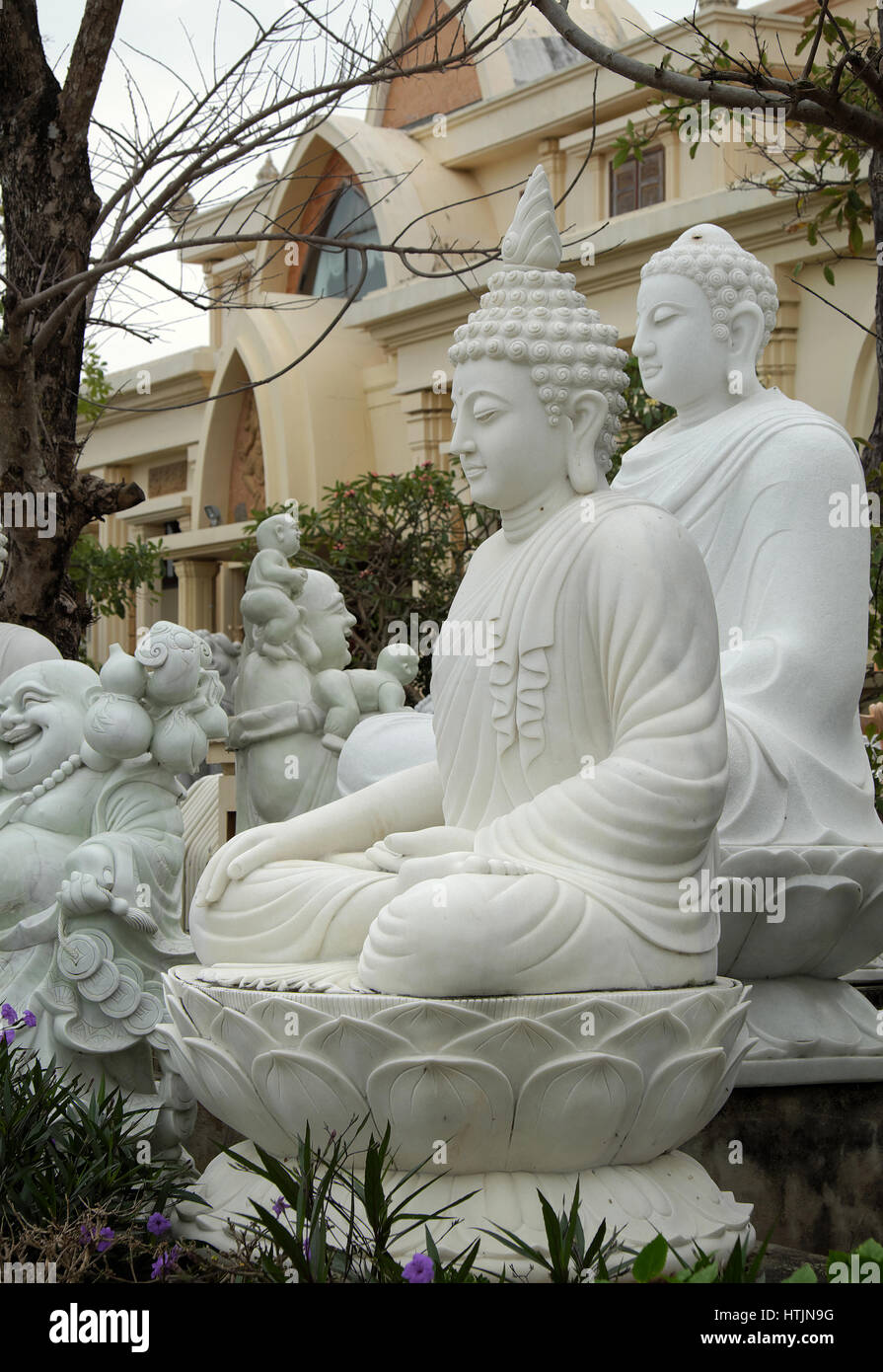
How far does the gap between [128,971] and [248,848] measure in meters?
0.80

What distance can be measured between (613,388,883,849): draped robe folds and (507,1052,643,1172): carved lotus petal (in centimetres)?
131

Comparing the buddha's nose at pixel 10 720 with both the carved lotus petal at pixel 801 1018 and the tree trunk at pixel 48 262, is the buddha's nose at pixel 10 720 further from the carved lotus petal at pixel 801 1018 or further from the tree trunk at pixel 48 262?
the tree trunk at pixel 48 262

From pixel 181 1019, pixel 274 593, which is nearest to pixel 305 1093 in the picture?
pixel 181 1019

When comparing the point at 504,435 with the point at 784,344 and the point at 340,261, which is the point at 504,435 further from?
the point at 340,261

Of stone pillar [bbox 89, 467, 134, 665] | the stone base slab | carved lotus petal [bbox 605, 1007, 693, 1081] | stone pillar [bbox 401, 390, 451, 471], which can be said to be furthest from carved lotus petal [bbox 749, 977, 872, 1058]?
stone pillar [bbox 89, 467, 134, 665]

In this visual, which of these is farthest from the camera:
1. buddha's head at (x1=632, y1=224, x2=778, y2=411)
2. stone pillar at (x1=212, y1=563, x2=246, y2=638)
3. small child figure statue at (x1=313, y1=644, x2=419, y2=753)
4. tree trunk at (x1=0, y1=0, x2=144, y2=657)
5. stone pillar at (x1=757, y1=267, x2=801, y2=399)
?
stone pillar at (x1=212, y1=563, x2=246, y2=638)

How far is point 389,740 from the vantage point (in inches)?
226

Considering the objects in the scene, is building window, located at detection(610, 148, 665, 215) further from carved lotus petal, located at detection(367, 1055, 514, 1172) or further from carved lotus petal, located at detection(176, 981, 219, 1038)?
carved lotus petal, located at detection(367, 1055, 514, 1172)

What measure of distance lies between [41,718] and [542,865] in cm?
185

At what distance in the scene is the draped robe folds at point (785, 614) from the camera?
4355 millimetres

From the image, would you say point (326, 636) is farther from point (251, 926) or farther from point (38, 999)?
point (251, 926)

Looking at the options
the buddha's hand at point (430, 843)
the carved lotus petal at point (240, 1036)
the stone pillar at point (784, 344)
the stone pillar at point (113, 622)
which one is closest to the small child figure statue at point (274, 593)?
the buddha's hand at point (430, 843)

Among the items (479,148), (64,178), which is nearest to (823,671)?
(64,178)

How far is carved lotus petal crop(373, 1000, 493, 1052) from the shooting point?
2889 mm
